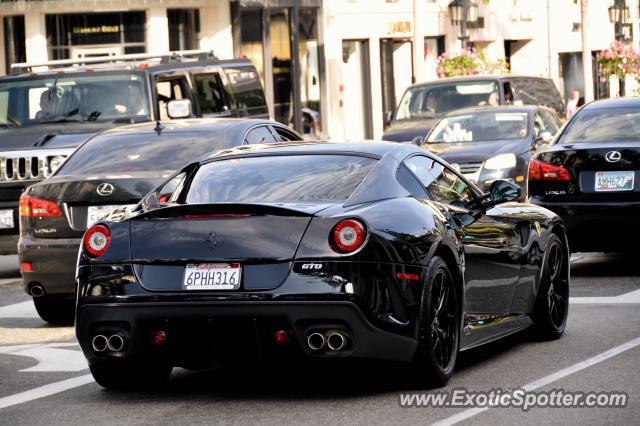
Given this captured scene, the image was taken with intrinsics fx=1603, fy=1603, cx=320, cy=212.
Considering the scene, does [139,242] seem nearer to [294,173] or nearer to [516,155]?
[294,173]

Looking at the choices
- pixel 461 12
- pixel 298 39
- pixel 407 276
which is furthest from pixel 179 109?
pixel 461 12

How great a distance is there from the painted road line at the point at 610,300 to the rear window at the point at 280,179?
3.82 metres

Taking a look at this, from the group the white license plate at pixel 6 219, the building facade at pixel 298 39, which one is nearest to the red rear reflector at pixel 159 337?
the white license plate at pixel 6 219

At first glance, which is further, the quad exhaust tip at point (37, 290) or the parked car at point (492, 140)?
the parked car at point (492, 140)

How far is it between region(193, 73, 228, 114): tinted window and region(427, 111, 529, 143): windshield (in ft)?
12.7

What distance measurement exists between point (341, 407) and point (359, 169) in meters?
1.45

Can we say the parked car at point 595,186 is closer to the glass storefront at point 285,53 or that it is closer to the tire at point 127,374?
the tire at point 127,374

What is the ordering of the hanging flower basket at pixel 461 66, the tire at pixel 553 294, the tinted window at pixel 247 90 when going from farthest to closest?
the hanging flower basket at pixel 461 66 < the tinted window at pixel 247 90 < the tire at pixel 553 294

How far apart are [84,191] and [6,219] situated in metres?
4.43

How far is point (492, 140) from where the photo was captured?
2109 centimetres

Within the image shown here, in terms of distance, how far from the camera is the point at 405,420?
24.0ft

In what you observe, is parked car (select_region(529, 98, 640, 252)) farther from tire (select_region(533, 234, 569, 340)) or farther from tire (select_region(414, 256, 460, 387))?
tire (select_region(414, 256, 460, 387))

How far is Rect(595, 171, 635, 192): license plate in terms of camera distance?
13531 mm

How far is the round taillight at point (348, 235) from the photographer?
7.71 metres
